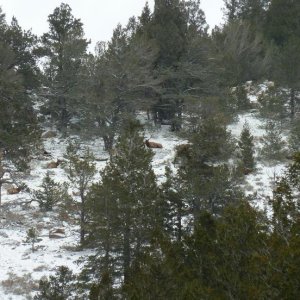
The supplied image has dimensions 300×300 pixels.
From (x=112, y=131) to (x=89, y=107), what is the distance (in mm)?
2662

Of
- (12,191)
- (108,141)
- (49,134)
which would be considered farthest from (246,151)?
(49,134)

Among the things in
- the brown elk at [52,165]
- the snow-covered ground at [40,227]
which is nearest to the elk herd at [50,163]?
the brown elk at [52,165]

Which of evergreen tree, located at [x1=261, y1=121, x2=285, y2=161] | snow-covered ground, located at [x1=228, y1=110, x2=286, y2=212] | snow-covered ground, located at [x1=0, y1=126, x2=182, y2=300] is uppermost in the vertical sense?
evergreen tree, located at [x1=261, y1=121, x2=285, y2=161]

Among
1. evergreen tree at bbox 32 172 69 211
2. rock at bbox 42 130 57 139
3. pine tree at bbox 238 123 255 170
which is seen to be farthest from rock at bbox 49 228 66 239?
rock at bbox 42 130 57 139

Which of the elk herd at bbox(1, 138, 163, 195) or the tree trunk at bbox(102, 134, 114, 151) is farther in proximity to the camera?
the tree trunk at bbox(102, 134, 114, 151)

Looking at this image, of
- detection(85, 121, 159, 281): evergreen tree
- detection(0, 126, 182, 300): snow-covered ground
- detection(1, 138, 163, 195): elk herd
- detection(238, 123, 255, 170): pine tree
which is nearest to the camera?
detection(85, 121, 159, 281): evergreen tree

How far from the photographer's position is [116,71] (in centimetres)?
3098

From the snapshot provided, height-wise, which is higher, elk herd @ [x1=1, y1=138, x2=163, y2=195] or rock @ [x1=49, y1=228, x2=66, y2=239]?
elk herd @ [x1=1, y1=138, x2=163, y2=195]

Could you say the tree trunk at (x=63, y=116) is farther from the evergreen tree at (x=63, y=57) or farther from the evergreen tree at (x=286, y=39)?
the evergreen tree at (x=286, y=39)

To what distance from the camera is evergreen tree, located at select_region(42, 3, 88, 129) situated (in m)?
32.9

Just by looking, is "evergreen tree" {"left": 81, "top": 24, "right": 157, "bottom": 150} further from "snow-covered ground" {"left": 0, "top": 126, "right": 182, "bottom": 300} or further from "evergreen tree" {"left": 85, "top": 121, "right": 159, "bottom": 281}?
"evergreen tree" {"left": 85, "top": 121, "right": 159, "bottom": 281}

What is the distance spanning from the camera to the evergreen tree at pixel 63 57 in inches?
1294

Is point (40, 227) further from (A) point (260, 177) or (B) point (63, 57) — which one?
(B) point (63, 57)

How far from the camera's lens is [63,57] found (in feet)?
109
